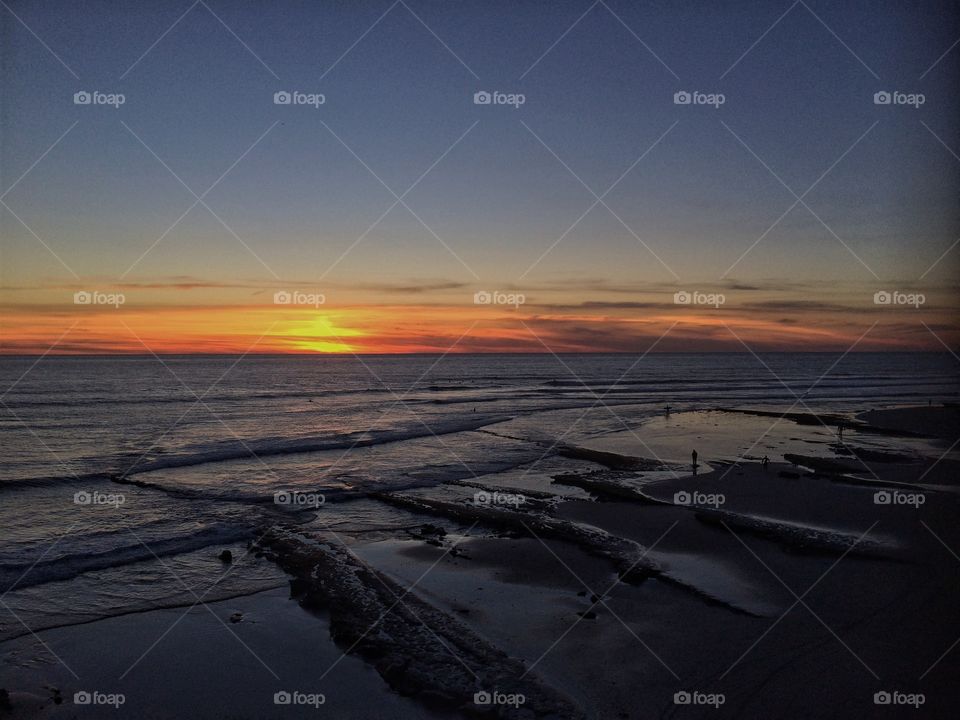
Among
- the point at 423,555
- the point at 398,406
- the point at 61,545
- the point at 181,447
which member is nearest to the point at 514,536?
the point at 423,555

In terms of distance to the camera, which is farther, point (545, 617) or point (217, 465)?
point (217, 465)

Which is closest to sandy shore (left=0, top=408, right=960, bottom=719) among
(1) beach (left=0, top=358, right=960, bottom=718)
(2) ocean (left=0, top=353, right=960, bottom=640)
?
(1) beach (left=0, top=358, right=960, bottom=718)

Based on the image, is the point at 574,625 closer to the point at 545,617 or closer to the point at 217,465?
the point at 545,617

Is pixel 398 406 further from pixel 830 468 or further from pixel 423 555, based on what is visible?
pixel 423 555

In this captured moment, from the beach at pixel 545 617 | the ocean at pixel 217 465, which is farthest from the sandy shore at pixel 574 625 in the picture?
the ocean at pixel 217 465

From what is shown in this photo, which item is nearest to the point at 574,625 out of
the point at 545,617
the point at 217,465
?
the point at 545,617

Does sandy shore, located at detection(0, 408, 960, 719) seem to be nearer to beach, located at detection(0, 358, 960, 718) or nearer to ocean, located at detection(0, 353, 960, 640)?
beach, located at detection(0, 358, 960, 718)
